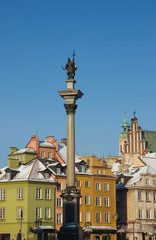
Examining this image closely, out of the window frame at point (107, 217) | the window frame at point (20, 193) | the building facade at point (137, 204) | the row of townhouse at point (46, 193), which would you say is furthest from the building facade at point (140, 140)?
the window frame at point (20, 193)

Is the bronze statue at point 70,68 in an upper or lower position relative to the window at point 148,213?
upper

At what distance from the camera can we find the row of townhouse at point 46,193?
8125 centimetres

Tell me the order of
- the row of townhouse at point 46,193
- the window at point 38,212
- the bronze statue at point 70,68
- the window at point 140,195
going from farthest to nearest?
the window at point 140,195
the window at point 38,212
the row of townhouse at point 46,193
the bronze statue at point 70,68

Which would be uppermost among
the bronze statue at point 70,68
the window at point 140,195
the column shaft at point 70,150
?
the bronze statue at point 70,68

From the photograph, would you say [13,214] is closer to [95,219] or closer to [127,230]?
[95,219]

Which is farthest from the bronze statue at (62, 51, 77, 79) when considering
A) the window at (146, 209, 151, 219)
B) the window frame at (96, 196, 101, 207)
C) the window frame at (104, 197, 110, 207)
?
the window at (146, 209, 151, 219)

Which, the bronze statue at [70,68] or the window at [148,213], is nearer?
the bronze statue at [70,68]

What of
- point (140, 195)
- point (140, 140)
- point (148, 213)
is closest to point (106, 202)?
point (140, 195)

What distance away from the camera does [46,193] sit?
276ft

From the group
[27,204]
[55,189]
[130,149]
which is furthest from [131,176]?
[130,149]

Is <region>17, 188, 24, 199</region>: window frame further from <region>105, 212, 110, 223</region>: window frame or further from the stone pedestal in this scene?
the stone pedestal

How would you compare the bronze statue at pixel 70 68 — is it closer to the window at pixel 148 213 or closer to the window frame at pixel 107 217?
the window frame at pixel 107 217

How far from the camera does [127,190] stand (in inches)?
3760

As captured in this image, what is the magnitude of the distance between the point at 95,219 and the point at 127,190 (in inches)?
391
